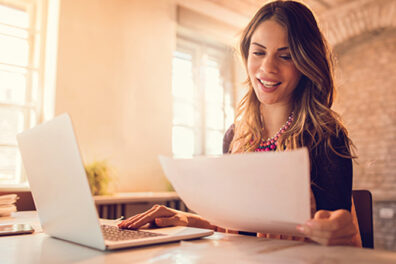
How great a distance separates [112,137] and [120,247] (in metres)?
2.58

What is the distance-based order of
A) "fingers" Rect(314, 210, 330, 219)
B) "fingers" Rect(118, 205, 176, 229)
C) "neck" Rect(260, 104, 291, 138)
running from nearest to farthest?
1. "fingers" Rect(314, 210, 330, 219)
2. "fingers" Rect(118, 205, 176, 229)
3. "neck" Rect(260, 104, 291, 138)

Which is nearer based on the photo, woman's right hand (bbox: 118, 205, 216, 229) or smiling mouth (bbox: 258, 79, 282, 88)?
woman's right hand (bbox: 118, 205, 216, 229)

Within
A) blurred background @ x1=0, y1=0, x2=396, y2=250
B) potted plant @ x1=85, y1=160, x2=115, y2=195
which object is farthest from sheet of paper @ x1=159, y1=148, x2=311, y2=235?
potted plant @ x1=85, y1=160, x2=115, y2=195

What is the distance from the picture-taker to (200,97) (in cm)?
409

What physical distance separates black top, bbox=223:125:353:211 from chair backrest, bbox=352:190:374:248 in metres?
0.18

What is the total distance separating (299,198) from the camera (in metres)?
0.53

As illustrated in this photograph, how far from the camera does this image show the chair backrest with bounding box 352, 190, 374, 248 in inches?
43.4

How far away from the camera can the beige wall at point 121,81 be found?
293cm

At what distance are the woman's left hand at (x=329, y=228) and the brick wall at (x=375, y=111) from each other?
3346mm

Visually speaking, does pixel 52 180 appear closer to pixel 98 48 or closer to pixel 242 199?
pixel 242 199

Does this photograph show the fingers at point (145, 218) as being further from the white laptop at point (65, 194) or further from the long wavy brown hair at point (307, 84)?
the long wavy brown hair at point (307, 84)

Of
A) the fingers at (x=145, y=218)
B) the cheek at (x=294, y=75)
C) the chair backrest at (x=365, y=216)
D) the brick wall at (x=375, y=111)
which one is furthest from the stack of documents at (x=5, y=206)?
the brick wall at (x=375, y=111)

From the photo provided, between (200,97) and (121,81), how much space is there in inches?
44.9

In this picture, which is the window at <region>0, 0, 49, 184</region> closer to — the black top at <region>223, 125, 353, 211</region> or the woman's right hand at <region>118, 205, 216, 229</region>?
the woman's right hand at <region>118, 205, 216, 229</region>
